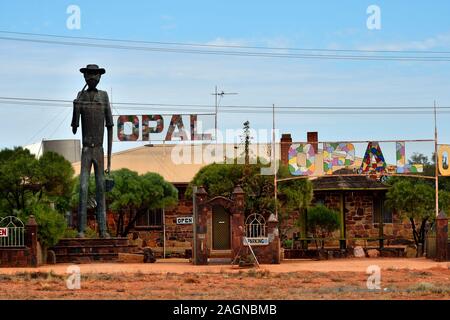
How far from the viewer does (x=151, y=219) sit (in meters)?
50.7

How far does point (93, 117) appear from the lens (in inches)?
1580

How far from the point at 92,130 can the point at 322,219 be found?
11873 millimetres

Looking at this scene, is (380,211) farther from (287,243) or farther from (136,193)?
(136,193)

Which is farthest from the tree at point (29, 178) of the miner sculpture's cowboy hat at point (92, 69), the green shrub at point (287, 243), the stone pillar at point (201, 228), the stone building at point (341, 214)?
the green shrub at point (287, 243)

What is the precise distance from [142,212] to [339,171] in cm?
846

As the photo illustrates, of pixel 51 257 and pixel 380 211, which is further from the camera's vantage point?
pixel 380 211

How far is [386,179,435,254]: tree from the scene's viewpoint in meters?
44.2

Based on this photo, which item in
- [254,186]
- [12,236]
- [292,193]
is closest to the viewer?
[12,236]

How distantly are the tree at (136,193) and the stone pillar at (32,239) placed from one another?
8254 mm

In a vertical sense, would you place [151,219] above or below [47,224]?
above

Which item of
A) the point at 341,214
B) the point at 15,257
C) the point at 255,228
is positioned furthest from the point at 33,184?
the point at 341,214

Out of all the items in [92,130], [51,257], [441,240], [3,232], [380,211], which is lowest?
[51,257]

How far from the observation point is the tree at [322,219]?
4766 centimetres
